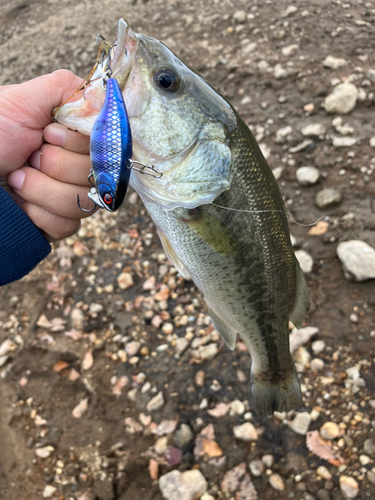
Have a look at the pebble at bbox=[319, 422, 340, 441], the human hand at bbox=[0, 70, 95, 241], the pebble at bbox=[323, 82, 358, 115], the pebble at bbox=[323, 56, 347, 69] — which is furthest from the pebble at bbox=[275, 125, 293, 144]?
the pebble at bbox=[319, 422, 340, 441]

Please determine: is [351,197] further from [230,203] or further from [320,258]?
[230,203]

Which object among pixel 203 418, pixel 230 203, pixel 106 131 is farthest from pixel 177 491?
pixel 106 131

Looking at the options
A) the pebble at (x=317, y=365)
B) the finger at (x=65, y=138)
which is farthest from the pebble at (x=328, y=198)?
the finger at (x=65, y=138)

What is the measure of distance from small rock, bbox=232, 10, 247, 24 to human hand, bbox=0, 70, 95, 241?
3.86 metres

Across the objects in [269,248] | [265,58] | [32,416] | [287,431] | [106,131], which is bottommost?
[287,431]

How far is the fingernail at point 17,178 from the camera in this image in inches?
62.2

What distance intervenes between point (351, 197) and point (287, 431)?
177 centimetres

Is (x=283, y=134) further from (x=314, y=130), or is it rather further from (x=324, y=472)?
(x=324, y=472)

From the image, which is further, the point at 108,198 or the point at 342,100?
the point at 342,100

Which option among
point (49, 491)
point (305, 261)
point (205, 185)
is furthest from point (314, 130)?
point (49, 491)

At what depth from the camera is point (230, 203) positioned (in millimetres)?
1519

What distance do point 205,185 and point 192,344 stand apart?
61.1 inches

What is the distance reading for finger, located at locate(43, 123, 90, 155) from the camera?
4.99 ft

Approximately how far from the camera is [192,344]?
2.69m
